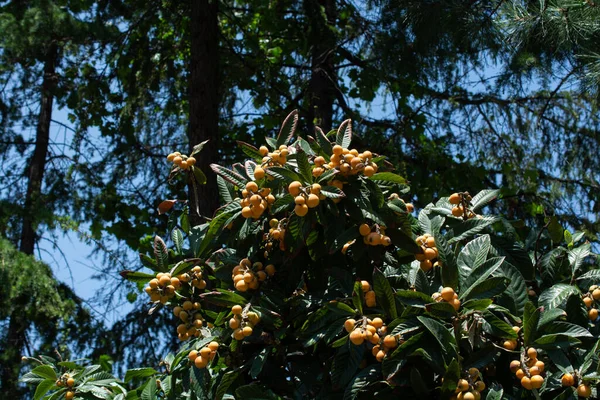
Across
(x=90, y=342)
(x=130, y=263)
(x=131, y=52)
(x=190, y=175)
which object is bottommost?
(x=190, y=175)

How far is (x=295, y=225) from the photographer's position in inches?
94.4

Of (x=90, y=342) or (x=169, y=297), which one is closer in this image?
(x=169, y=297)

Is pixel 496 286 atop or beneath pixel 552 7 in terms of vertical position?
beneath

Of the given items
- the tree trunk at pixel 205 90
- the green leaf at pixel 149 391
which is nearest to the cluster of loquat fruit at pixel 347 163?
the green leaf at pixel 149 391

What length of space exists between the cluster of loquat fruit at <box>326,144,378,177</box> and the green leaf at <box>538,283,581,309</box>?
721 mm

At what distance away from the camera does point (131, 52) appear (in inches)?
340

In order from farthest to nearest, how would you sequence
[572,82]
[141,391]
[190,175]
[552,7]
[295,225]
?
[572,82]
[552,7]
[190,175]
[141,391]
[295,225]

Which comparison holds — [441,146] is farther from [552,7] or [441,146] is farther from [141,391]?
[141,391]

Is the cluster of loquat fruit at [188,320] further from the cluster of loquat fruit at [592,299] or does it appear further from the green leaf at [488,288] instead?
the cluster of loquat fruit at [592,299]

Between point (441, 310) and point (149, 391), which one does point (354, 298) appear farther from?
point (149, 391)

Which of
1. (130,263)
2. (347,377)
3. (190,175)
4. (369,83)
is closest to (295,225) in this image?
(347,377)

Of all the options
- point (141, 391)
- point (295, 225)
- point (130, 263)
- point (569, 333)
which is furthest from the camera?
point (130, 263)

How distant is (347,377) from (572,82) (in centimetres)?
420

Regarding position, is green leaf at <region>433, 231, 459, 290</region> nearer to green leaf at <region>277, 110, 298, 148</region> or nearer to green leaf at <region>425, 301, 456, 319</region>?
green leaf at <region>425, 301, 456, 319</region>
